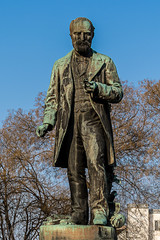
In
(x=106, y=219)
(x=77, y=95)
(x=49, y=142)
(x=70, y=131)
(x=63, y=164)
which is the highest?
(x=49, y=142)

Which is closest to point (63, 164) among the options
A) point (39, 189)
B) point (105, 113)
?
point (105, 113)

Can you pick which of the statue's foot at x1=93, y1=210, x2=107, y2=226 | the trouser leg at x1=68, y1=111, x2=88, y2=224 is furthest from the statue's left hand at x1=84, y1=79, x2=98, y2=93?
the statue's foot at x1=93, y1=210, x2=107, y2=226

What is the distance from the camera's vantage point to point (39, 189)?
67.2ft

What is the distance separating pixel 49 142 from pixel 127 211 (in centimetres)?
547

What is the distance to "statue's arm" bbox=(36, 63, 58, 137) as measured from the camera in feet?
18.0

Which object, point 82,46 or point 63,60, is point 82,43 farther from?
point 63,60

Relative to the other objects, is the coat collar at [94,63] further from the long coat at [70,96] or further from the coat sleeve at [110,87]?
the coat sleeve at [110,87]

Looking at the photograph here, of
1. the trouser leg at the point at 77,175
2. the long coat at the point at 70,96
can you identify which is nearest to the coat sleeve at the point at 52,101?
the long coat at the point at 70,96

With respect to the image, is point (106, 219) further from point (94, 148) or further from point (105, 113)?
point (105, 113)

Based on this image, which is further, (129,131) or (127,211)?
(129,131)

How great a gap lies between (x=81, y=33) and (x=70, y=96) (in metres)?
0.81

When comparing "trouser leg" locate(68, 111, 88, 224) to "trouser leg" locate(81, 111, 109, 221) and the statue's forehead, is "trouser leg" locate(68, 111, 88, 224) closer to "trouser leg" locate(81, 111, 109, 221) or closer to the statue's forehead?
"trouser leg" locate(81, 111, 109, 221)

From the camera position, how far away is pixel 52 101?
5.69m

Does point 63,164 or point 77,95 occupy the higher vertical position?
point 77,95
